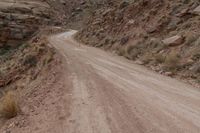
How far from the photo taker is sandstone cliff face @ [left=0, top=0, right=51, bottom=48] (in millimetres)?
46844

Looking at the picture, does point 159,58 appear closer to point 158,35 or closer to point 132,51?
point 132,51

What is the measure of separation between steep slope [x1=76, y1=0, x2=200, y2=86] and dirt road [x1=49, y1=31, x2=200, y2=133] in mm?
1550

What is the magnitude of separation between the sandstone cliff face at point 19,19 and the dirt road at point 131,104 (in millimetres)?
34427

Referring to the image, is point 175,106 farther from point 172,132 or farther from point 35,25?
point 35,25

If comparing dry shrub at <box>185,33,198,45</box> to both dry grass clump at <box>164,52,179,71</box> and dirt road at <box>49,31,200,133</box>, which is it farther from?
dirt road at <box>49,31,200,133</box>

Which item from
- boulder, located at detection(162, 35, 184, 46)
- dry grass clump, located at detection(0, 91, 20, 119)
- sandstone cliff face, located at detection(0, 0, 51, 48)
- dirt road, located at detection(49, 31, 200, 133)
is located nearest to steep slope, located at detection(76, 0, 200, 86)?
boulder, located at detection(162, 35, 184, 46)

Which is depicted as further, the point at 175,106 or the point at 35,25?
the point at 35,25

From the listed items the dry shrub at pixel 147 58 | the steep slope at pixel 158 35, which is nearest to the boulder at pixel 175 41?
the steep slope at pixel 158 35

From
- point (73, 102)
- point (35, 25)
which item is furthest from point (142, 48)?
point (35, 25)

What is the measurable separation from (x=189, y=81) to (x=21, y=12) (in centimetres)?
4533

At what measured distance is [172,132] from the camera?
695 centimetres

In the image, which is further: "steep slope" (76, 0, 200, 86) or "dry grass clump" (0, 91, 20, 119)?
"steep slope" (76, 0, 200, 86)

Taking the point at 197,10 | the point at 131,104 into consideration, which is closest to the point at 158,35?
the point at 197,10

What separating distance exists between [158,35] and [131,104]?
1210 centimetres
